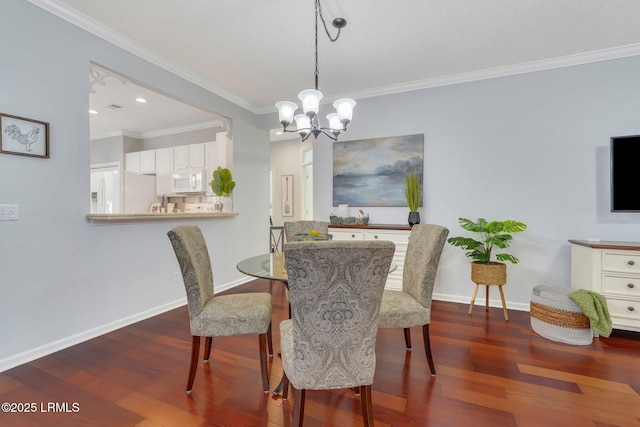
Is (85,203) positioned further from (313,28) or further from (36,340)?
(313,28)

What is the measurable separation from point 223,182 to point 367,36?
2457 millimetres

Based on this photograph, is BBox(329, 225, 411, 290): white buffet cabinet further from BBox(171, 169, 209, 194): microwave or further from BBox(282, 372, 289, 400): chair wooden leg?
BBox(171, 169, 209, 194): microwave

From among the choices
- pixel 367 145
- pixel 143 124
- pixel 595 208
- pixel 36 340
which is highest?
pixel 143 124

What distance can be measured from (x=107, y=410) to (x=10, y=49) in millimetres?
2485

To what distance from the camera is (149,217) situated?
291 cm

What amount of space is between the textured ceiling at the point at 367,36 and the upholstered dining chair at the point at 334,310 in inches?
82.0

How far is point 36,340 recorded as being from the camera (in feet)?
6.93

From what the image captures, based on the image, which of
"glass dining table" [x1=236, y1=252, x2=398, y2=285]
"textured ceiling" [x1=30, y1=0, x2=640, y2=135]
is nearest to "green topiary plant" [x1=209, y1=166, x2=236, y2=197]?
"textured ceiling" [x1=30, y1=0, x2=640, y2=135]

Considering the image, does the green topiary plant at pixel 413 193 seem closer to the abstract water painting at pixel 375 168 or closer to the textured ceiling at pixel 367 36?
the abstract water painting at pixel 375 168

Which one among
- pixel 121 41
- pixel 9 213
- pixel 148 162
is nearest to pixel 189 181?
pixel 148 162

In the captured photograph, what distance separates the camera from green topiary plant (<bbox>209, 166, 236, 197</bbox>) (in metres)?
3.84

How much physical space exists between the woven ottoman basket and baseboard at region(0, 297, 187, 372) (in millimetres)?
3685

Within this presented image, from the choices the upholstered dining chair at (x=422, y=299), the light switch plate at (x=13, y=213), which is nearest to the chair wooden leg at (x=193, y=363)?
the upholstered dining chair at (x=422, y=299)

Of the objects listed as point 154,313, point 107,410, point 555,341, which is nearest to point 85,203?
point 154,313
